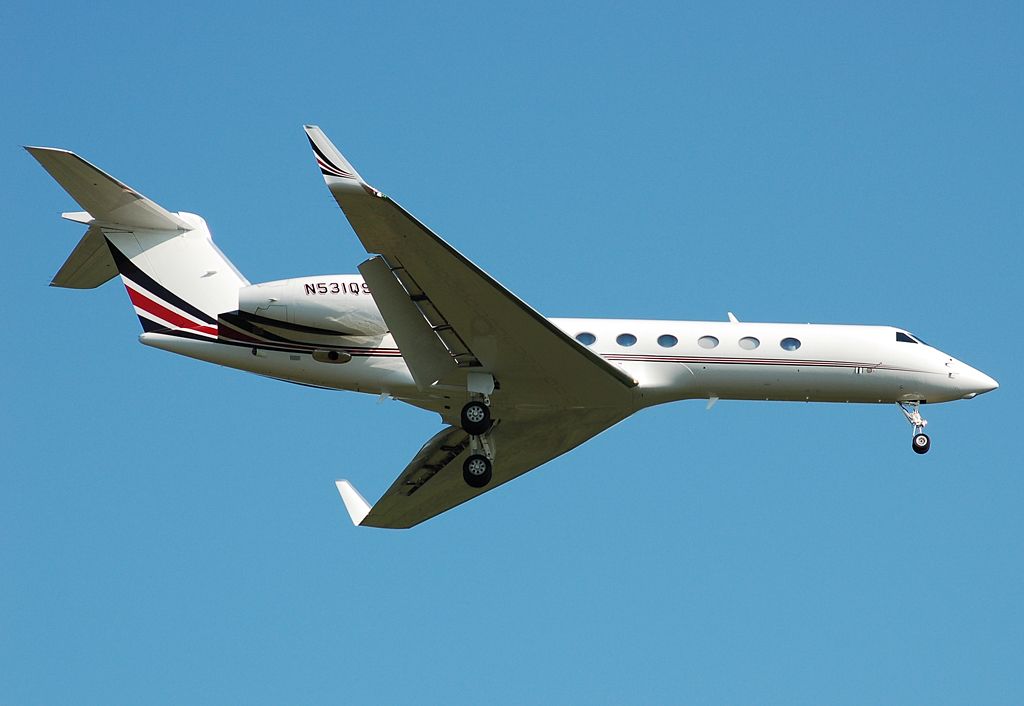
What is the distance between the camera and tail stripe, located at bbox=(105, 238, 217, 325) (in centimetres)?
2361

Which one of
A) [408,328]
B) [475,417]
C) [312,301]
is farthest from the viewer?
[475,417]

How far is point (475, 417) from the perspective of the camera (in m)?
22.8

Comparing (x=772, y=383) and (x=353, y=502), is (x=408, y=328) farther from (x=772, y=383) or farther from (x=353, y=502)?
(x=353, y=502)

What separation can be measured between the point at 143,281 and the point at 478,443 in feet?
19.9

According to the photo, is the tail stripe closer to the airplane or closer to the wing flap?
the airplane

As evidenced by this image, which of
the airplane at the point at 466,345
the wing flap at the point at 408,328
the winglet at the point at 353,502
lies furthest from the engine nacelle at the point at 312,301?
the winglet at the point at 353,502

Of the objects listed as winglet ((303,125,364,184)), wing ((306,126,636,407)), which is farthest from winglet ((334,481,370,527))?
winglet ((303,125,364,184))

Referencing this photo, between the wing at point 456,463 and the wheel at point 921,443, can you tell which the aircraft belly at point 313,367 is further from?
the wheel at point 921,443

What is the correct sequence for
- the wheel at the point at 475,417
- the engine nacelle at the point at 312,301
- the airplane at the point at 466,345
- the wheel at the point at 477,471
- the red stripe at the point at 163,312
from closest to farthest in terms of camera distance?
the airplane at the point at 466,345, the engine nacelle at the point at 312,301, the wheel at the point at 475,417, the wheel at the point at 477,471, the red stripe at the point at 163,312

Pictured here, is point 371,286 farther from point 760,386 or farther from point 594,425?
point 760,386

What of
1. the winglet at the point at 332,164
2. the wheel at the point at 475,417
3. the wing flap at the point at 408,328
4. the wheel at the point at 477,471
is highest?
the winglet at the point at 332,164

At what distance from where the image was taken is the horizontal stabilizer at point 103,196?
865 inches

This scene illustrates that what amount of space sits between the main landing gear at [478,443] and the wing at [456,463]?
1.61ft

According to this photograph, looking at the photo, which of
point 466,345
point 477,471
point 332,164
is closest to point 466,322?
point 466,345
